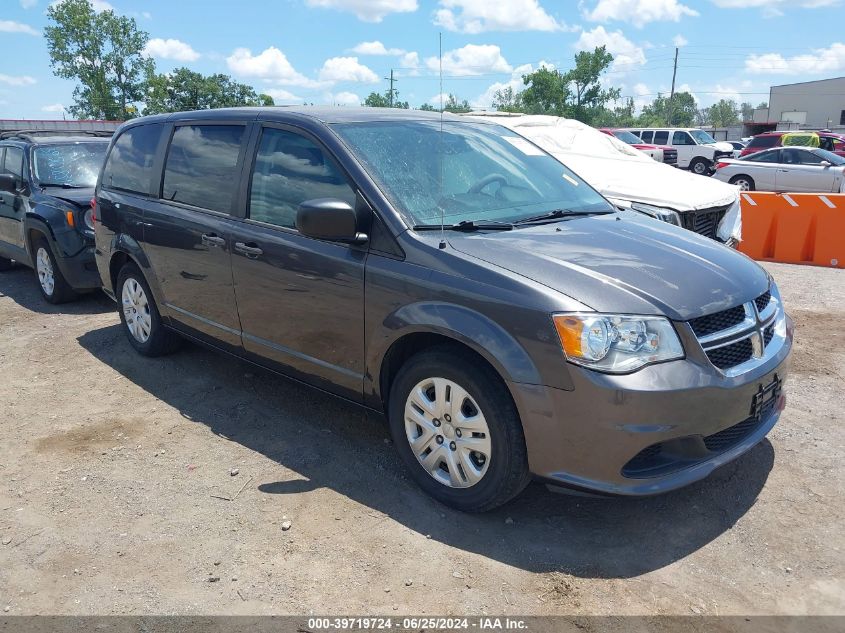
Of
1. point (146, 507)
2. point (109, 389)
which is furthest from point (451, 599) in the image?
point (109, 389)

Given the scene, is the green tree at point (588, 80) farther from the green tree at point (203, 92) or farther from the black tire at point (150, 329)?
the black tire at point (150, 329)

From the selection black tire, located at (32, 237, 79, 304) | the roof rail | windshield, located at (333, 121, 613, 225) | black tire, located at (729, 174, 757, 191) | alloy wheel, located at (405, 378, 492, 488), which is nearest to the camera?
alloy wheel, located at (405, 378, 492, 488)

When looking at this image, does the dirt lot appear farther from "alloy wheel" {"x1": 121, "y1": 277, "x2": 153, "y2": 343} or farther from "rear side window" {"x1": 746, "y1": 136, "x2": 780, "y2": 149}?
"rear side window" {"x1": 746, "y1": 136, "x2": 780, "y2": 149}

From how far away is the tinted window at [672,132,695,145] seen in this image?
92.8 ft

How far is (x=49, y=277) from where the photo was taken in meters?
7.61

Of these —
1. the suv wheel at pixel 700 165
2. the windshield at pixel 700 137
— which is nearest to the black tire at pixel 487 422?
the suv wheel at pixel 700 165

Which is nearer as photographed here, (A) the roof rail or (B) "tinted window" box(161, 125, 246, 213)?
(B) "tinted window" box(161, 125, 246, 213)

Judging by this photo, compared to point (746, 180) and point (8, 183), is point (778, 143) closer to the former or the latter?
point (746, 180)

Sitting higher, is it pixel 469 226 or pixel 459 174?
pixel 459 174

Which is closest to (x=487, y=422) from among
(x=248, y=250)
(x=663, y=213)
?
(x=248, y=250)

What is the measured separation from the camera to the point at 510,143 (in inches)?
184

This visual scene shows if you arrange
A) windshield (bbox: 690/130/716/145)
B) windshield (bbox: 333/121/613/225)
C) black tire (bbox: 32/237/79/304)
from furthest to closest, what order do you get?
windshield (bbox: 690/130/716/145)
black tire (bbox: 32/237/79/304)
windshield (bbox: 333/121/613/225)

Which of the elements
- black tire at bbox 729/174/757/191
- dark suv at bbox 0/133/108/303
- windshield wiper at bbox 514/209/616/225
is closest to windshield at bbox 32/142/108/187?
dark suv at bbox 0/133/108/303

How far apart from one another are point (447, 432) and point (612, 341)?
3.01ft
